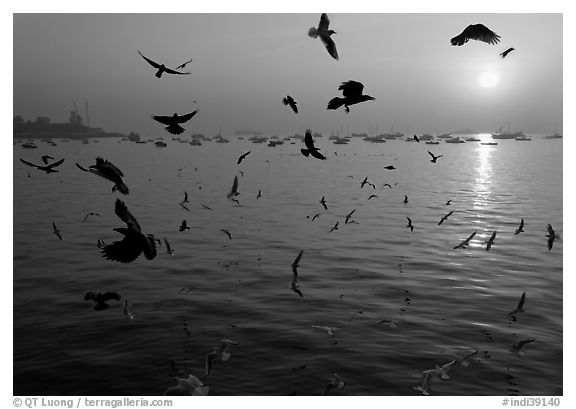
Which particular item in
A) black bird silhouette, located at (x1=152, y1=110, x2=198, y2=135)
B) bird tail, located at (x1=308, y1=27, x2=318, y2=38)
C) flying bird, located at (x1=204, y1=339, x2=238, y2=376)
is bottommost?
flying bird, located at (x1=204, y1=339, x2=238, y2=376)

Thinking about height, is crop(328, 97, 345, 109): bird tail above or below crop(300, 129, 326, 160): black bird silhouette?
above

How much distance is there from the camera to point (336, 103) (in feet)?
36.2

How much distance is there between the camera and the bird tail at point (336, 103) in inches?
430

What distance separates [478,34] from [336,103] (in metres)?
3.83

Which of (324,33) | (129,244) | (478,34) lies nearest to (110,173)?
(129,244)

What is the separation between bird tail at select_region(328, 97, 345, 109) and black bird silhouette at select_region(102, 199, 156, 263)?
4.47 m

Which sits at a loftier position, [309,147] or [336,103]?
[336,103]

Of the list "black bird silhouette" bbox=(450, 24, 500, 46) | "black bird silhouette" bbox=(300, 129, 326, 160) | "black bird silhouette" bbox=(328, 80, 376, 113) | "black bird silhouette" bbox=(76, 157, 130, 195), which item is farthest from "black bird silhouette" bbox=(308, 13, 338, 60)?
"black bird silhouette" bbox=(76, 157, 130, 195)

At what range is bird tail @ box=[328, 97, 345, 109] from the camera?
10.9 meters

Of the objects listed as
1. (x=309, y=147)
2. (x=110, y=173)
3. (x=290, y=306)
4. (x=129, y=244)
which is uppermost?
(x=309, y=147)

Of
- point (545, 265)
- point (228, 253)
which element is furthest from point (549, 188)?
point (228, 253)

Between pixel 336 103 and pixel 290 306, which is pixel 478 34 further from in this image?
pixel 290 306

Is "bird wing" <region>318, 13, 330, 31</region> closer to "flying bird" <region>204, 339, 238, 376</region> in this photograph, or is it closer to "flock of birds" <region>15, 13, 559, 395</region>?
"flock of birds" <region>15, 13, 559, 395</region>

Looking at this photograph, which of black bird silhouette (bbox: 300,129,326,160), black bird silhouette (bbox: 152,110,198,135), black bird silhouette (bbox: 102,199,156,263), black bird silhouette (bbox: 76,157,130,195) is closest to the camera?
black bird silhouette (bbox: 102,199,156,263)
